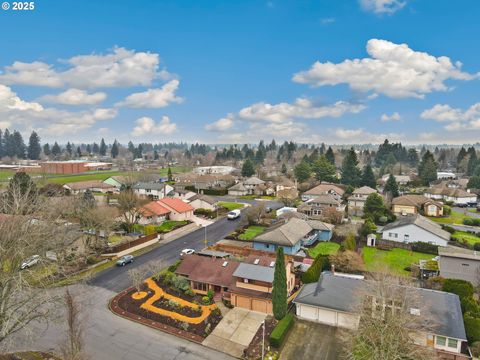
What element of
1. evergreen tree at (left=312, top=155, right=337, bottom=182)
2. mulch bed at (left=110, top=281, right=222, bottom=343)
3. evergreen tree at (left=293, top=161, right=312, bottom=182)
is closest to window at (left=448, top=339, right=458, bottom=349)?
mulch bed at (left=110, top=281, right=222, bottom=343)

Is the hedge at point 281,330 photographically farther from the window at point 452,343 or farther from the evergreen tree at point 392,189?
the evergreen tree at point 392,189

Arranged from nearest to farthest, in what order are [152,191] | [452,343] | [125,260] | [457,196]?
[452,343] < [125,260] < [457,196] < [152,191]

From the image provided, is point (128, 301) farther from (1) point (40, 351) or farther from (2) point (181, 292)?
(1) point (40, 351)

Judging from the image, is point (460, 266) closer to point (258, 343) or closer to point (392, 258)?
point (392, 258)

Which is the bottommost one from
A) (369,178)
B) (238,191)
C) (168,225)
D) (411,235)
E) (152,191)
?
(168,225)

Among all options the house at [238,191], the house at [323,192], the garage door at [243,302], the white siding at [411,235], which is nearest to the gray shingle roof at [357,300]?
the garage door at [243,302]

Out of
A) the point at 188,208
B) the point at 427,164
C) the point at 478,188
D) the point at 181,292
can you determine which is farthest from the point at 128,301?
the point at 427,164

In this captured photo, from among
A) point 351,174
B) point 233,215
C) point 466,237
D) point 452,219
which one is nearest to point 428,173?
point 351,174
